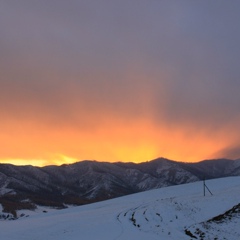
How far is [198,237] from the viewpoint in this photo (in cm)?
3003

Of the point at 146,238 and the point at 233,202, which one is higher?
the point at 233,202

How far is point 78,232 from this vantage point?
3403 centimetres

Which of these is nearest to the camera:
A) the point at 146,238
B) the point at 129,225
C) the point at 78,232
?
the point at 146,238

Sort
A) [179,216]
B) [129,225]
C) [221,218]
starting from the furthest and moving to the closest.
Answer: [179,216] → [221,218] → [129,225]

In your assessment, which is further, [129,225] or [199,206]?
[199,206]

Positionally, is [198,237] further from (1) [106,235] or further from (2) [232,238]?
(1) [106,235]

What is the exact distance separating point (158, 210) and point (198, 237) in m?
19.3

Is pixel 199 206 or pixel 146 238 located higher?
pixel 199 206

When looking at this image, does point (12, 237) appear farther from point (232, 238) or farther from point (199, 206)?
point (199, 206)

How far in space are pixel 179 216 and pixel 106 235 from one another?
16.3 metres

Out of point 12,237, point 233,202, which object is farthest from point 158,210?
point 12,237

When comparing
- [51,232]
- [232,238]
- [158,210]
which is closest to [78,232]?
[51,232]

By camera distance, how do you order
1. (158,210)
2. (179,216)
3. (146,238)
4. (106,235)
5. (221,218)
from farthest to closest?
(158,210) → (179,216) → (221,218) → (106,235) → (146,238)

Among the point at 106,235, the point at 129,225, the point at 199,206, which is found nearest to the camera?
the point at 106,235
